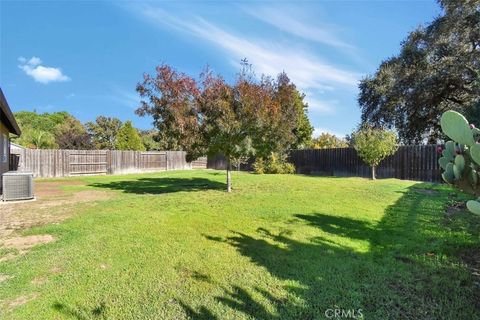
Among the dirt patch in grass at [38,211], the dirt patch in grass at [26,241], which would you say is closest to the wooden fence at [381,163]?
the dirt patch in grass at [38,211]

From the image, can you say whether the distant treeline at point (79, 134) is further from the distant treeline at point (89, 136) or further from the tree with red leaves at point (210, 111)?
the tree with red leaves at point (210, 111)

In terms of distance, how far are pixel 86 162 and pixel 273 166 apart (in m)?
12.4

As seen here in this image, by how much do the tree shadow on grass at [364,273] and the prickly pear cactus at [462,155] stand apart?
1.21 meters

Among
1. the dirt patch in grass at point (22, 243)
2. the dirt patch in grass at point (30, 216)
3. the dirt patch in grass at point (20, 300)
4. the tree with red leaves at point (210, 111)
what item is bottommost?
the dirt patch in grass at point (20, 300)

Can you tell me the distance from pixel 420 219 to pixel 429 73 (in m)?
15.4

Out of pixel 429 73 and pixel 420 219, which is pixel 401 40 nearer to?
pixel 429 73

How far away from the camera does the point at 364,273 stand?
359 centimetres

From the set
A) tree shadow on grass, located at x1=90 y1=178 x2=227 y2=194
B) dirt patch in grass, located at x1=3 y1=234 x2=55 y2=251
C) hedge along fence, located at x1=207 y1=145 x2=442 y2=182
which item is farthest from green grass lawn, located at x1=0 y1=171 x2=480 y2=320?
hedge along fence, located at x1=207 y1=145 x2=442 y2=182

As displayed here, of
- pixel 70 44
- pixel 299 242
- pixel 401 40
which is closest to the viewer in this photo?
pixel 299 242

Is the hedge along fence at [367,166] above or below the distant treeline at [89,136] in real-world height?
below

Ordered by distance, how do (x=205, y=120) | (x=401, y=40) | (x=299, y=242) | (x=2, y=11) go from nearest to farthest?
1. (x=299, y=242)
2. (x=2, y=11)
3. (x=205, y=120)
4. (x=401, y=40)

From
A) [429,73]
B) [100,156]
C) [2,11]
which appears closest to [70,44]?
[2,11]

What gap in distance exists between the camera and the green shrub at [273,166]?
20.4 m

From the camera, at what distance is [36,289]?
334 cm
